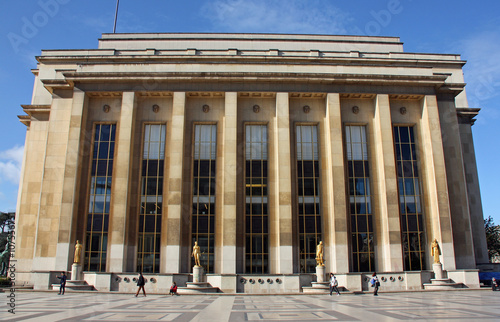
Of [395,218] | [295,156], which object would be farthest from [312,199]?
[395,218]

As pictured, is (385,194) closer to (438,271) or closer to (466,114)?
(438,271)

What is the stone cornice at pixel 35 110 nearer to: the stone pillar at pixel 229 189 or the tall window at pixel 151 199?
the tall window at pixel 151 199

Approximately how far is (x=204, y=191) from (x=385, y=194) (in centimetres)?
1683

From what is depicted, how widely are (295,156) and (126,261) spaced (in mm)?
18249

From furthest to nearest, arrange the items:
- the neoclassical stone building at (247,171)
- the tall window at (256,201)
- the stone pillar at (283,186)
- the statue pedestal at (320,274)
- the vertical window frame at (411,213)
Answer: the vertical window frame at (411,213)
the tall window at (256,201)
the neoclassical stone building at (247,171)
the stone pillar at (283,186)
the statue pedestal at (320,274)

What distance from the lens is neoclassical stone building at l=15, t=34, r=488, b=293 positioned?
34.4 meters

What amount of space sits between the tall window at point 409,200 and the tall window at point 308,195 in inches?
313

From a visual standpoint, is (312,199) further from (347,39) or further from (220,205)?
(347,39)

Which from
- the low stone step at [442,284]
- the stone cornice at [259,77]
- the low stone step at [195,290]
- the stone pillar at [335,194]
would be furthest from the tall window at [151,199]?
the low stone step at [442,284]

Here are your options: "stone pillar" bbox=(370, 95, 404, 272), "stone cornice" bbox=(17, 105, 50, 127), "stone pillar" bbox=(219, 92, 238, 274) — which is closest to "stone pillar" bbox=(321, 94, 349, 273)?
"stone pillar" bbox=(370, 95, 404, 272)

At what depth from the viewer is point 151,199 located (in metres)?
35.8

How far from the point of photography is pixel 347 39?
161 feet

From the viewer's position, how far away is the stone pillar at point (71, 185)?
3347cm

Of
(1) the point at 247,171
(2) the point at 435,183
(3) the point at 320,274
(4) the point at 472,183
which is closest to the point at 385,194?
(2) the point at 435,183
